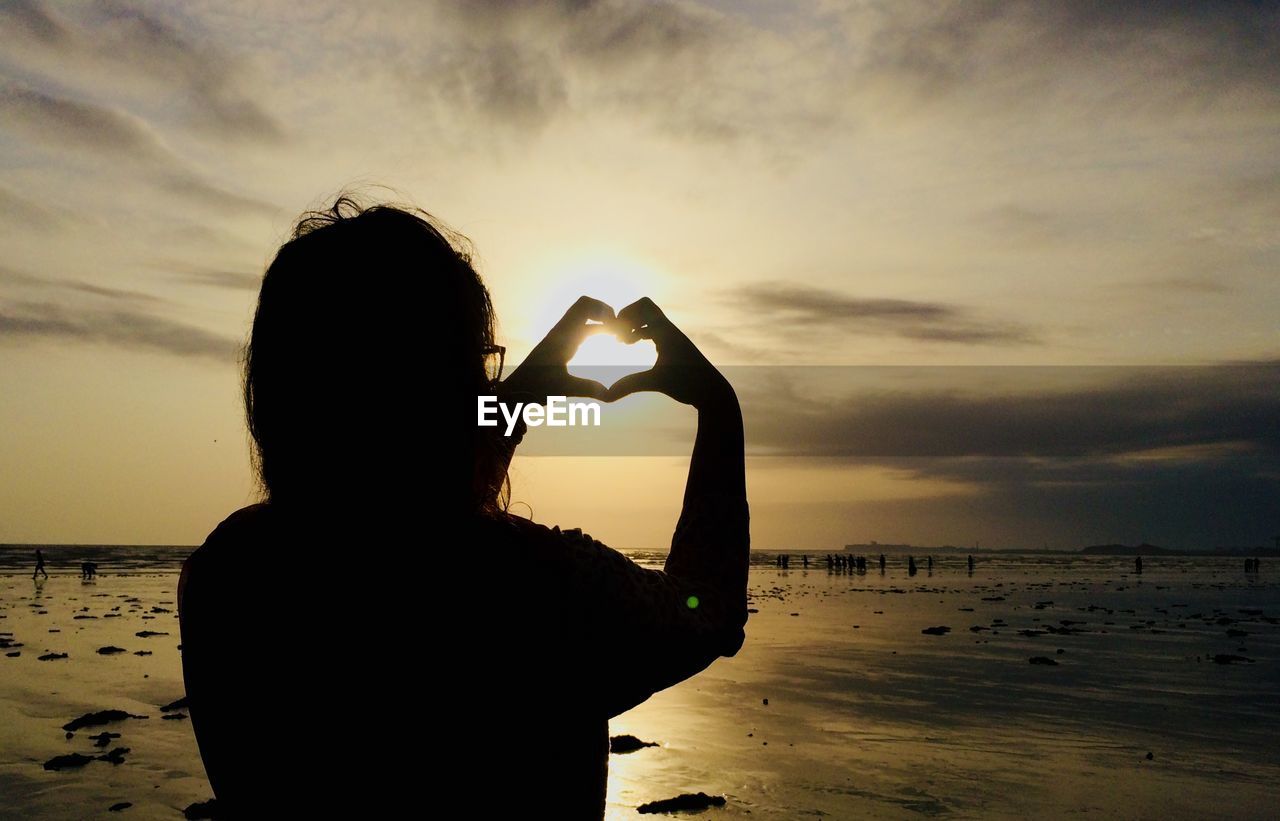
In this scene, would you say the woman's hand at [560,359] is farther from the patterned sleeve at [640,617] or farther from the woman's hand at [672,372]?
the patterned sleeve at [640,617]

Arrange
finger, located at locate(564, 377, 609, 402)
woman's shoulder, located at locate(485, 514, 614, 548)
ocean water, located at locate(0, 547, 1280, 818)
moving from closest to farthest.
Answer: woman's shoulder, located at locate(485, 514, 614, 548) → finger, located at locate(564, 377, 609, 402) → ocean water, located at locate(0, 547, 1280, 818)

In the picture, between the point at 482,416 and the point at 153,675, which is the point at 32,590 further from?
the point at 482,416

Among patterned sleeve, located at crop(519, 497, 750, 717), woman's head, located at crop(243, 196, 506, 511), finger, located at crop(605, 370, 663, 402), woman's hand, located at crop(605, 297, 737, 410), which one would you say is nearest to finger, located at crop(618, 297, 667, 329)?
woman's hand, located at crop(605, 297, 737, 410)

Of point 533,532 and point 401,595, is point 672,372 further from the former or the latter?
point 401,595

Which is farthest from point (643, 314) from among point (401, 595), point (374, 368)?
point (401, 595)

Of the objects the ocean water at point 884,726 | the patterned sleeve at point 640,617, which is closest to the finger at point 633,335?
the patterned sleeve at point 640,617

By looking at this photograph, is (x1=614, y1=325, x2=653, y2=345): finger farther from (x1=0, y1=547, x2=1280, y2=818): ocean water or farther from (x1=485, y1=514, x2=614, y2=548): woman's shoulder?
(x1=0, y1=547, x2=1280, y2=818): ocean water
